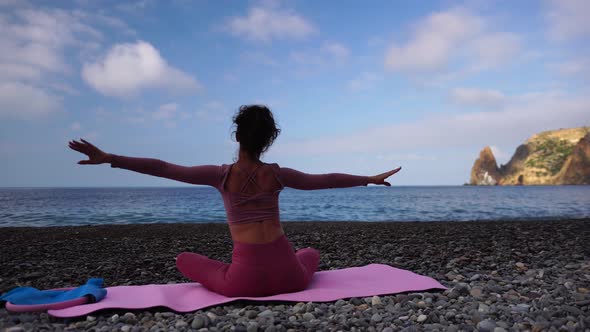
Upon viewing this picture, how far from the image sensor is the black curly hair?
169 inches

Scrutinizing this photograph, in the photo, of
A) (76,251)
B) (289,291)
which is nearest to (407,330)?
(289,291)

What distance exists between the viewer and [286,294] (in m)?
4.73

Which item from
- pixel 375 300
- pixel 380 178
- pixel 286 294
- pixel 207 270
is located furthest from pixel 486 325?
pixel 207 270

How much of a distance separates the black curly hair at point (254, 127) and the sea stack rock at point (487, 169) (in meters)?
149

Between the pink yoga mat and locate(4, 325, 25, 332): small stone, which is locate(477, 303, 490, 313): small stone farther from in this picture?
locate(4, 325, 25, 332): small stone

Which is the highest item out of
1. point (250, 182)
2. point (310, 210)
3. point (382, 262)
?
point (250, 182)

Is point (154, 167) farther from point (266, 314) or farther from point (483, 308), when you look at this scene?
point (483, 308)

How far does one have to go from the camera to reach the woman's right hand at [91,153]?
158 inches

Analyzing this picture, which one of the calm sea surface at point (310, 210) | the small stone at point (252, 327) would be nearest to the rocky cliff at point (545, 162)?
the calm sea surface at point (310, 210)

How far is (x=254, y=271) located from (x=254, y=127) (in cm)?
157

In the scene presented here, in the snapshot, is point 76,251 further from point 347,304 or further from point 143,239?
point 347,304

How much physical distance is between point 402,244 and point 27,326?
7.36 m

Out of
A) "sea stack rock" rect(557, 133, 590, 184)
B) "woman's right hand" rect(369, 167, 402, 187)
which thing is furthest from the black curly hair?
"sea stack rock" rect(557, 133, 590, 184)

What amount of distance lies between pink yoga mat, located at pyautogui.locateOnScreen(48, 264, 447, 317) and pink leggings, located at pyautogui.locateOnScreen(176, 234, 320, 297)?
0.11 metres
